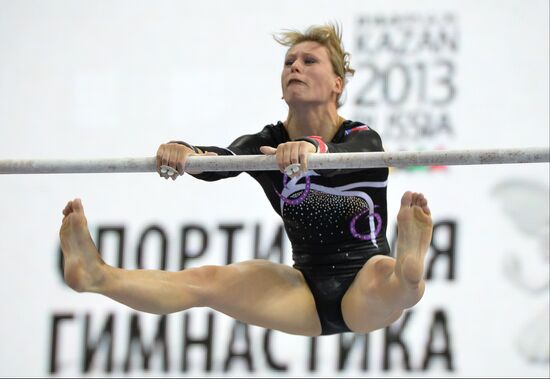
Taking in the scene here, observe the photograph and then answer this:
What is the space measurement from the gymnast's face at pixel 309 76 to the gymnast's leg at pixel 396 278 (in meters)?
0.53

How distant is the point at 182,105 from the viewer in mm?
4062

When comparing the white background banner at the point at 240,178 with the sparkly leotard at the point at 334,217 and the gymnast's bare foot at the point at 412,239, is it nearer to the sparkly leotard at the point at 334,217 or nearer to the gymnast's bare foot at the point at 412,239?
the sparkly leotard at the point at 334,217

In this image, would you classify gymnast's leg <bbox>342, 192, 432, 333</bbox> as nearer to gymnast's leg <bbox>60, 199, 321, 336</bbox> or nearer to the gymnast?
the gymnast

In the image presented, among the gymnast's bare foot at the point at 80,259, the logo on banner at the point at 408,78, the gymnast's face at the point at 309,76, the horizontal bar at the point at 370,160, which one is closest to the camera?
the horizontal bar at the point at 370,160

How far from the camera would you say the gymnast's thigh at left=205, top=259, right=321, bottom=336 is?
2.62 metres

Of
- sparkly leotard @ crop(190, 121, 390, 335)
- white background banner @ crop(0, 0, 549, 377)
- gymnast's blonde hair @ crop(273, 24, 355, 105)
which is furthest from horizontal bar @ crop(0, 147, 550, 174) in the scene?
white background banner @ crop(0, 0, 549, 377)

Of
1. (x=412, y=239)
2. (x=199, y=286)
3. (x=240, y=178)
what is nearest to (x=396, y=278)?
(x=412, y=239)

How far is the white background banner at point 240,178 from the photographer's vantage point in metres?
3.84

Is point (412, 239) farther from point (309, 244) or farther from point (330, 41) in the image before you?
point (330, 41)

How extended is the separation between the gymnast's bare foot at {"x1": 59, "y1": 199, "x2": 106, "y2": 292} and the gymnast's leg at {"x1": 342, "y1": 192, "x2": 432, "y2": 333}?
2.53 feet

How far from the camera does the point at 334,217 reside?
2703 mm

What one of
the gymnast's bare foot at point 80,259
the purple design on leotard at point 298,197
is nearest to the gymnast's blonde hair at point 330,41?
the purple design on leotard at point 298,197

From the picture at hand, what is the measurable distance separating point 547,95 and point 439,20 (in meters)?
0.61

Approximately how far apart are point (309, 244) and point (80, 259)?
75cm
